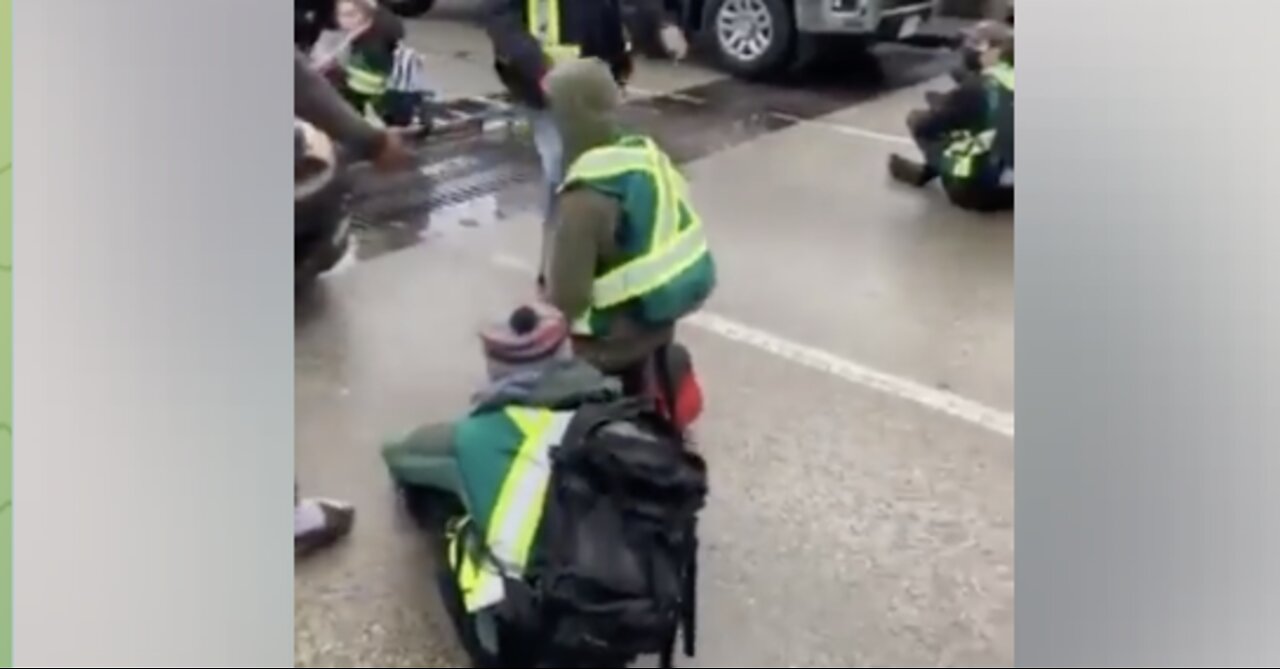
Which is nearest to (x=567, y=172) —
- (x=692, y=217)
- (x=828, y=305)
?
(x=692, y=217)

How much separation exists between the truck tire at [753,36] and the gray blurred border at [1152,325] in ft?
0.52

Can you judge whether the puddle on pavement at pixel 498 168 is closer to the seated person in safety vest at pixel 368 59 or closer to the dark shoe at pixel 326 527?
the seated person in safety vest at pixel 368 59

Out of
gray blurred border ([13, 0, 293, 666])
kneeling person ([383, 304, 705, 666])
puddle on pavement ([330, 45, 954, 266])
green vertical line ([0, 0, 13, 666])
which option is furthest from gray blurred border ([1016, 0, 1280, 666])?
green vertical line ([0, 0, 13, 666])

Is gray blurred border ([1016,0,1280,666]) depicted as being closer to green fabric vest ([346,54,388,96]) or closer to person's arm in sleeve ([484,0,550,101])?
person's arm in sleeve ([484,0,550,101])

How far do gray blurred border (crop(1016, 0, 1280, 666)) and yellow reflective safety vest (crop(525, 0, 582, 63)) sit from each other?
30cm

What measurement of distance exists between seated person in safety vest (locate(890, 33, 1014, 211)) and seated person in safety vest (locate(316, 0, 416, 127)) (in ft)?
1.12

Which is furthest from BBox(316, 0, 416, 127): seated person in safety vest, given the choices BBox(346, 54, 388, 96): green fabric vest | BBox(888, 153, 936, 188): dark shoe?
BBox(888, 153, 936, 188): dark shoe

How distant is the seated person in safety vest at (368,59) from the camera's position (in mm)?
1165

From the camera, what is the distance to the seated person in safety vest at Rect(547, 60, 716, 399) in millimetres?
1150

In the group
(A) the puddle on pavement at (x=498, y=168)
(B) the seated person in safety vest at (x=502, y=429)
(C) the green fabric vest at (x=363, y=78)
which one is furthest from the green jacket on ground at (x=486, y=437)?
(C) the green fabric vest at (x=363, y=78)

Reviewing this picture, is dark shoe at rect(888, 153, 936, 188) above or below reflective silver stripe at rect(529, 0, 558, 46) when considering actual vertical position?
below

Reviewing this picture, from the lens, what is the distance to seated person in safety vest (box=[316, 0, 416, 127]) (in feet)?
3.82

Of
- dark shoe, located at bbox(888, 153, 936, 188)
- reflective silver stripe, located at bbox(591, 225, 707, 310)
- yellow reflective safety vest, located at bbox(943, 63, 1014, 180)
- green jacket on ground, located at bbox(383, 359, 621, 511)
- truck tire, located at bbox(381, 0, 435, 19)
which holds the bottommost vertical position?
green jacket on ground, located at bbox(383, 359, 621, 511)

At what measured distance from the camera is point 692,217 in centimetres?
115
